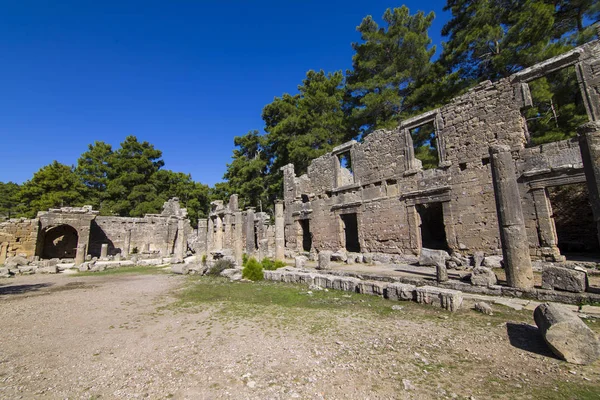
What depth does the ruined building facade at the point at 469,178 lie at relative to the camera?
8.48 meters

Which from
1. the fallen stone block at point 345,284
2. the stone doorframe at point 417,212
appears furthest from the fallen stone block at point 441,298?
the stone doorframe at point 417,212

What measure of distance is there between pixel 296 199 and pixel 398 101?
31.5 ft

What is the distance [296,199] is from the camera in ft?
62.5

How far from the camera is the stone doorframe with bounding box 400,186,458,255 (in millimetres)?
11266

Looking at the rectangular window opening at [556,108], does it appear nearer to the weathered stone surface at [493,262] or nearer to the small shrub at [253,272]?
the weathered stone surface at [493,262]

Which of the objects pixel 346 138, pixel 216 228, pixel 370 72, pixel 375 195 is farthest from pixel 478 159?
pixel 216 228

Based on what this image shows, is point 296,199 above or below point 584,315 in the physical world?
above

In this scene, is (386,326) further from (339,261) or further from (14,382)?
(339,261)

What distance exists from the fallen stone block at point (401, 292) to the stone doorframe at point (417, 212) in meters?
5.59

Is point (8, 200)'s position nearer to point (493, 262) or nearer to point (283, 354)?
point (283, 354)

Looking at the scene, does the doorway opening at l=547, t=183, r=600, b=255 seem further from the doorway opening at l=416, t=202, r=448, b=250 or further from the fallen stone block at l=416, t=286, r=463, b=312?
the fallen stone block at l=416, t=286, r=463, b=312

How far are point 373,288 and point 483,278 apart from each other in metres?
2.68

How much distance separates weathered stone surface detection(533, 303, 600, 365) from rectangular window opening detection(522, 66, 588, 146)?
11.2m

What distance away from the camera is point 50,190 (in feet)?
105
